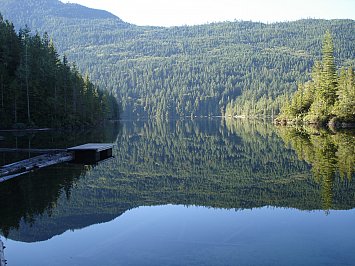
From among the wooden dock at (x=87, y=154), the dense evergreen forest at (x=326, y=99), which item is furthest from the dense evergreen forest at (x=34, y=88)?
the dense evergreen forest at (x=326, y=99)

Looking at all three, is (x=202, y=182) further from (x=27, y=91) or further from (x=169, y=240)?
(x=27, y=91)

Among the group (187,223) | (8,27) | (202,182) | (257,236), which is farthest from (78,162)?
(8,27)

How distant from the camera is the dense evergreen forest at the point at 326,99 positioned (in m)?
88.3

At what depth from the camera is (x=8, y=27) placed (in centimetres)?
8794

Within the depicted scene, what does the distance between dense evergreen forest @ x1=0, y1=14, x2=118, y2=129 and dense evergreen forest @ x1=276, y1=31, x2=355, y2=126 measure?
50703mm

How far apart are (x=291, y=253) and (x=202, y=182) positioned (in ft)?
44.4

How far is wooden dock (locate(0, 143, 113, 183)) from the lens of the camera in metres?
26.8

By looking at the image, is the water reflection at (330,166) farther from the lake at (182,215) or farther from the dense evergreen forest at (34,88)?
the dense evergreen forest at (34,88)

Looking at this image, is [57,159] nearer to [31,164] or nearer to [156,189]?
[31,164]

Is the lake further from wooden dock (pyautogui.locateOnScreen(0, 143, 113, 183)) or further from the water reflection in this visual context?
wooden dock (pyautogui.locateOnScreen(0, 143, 113, 183))

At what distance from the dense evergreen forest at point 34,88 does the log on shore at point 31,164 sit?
135 ft

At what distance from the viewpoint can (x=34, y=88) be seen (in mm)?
75312

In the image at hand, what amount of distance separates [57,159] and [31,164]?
3.59 metres

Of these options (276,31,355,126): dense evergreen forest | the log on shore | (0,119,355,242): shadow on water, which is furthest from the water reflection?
(276,31,355,126): dense evergreen forest
